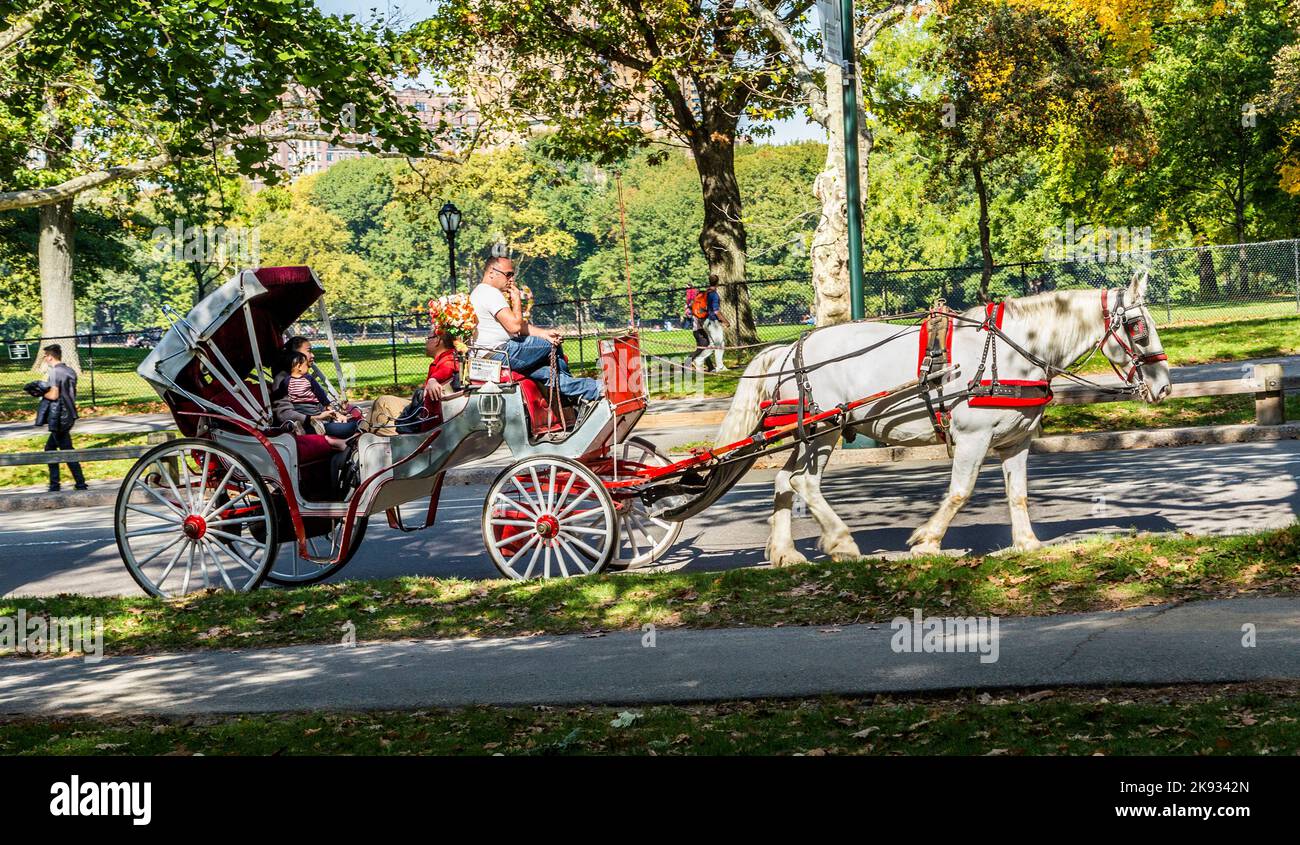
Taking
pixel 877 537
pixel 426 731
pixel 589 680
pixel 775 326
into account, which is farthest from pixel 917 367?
→ pixel 775 326

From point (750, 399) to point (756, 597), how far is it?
2180 mm

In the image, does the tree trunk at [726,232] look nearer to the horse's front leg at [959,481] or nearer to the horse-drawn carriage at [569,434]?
the horse-drawn carriage at [569,434]

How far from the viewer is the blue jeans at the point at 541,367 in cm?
993

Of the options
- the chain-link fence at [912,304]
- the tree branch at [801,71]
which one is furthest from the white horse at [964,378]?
the chain-link fence at [912,304]

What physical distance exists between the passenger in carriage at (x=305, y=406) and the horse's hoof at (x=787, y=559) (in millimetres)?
3567

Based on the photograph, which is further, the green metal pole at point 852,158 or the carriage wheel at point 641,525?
the green metal pole at point 852,158

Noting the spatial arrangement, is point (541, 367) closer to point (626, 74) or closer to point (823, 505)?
point (823, 505)

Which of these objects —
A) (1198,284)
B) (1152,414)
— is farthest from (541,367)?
(1198,284)

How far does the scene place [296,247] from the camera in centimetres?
10594

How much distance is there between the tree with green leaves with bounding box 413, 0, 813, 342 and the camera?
92.3ft

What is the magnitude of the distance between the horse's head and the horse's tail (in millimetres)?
2454

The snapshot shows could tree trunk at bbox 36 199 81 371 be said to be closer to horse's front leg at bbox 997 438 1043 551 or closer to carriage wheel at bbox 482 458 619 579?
carriage wheel at bbox 482 458 619 579

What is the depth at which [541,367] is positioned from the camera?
1009 centimetres

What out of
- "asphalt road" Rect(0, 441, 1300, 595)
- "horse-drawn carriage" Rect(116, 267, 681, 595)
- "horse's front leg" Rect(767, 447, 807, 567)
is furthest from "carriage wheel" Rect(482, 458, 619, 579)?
"horse's front leg" Rect(767, 447, 807, 567)
